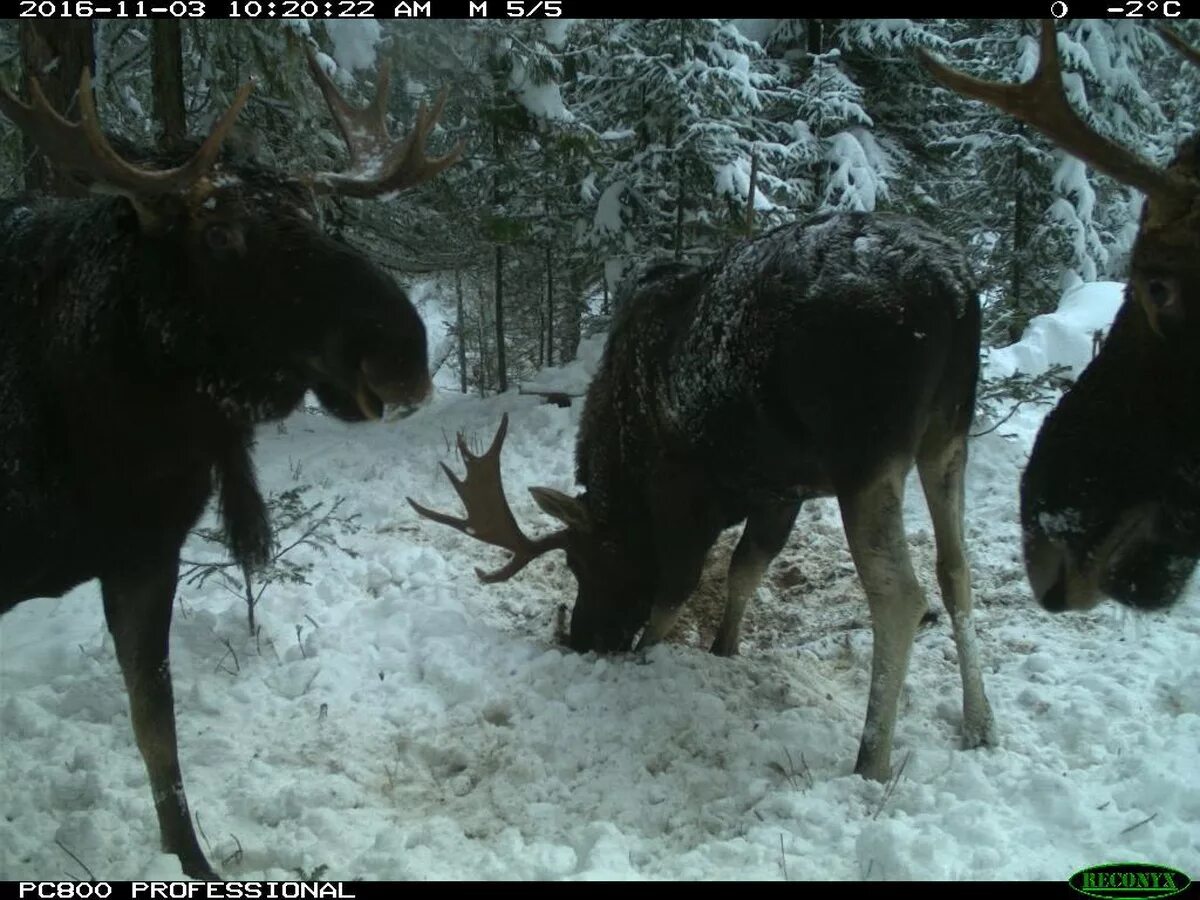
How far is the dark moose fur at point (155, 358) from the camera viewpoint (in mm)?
2799

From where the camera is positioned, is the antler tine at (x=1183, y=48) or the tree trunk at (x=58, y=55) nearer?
the antler tine at (x=1183, y=48)

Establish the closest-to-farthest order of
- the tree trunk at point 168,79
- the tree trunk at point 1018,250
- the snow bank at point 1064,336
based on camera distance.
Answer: the tree trunk at point 168,79, the tree trunk at point 1018,250, the snow bank at point 1064,336

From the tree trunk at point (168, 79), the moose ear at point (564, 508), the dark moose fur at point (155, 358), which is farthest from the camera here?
the moose ear at point (564, 508)

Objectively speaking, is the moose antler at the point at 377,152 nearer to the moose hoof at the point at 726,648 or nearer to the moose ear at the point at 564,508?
the moose ear at the point at 564,508

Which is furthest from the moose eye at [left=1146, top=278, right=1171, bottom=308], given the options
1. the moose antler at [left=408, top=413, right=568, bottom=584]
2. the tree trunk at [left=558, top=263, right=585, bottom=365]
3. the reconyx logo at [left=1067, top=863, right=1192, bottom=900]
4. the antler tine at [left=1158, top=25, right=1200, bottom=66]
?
the tree trunk at [left=558, top=263, right=585, bottom=365]

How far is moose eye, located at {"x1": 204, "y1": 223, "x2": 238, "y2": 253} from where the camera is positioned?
9.14 ft

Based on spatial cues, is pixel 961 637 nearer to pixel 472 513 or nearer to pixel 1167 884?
pixel 1167 884

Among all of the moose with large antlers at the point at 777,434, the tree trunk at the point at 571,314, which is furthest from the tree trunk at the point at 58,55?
the tree trunk at the point at 571,314

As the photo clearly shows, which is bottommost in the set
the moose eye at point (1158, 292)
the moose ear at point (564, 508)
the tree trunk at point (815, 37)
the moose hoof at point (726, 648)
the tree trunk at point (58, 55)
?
the moose hoof at point (726, 648)

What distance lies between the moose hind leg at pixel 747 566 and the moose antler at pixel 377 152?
335 cm

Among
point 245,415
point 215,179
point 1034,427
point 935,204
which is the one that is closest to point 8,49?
point 215,179

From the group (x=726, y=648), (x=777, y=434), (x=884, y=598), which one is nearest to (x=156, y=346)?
(x=777, y=434)

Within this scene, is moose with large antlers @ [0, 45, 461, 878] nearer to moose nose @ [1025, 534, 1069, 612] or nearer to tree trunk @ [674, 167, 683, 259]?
moose nose @ [1025, 534, 1069, 612]

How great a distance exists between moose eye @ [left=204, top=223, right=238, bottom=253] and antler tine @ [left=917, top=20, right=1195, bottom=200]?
7.72 ft
